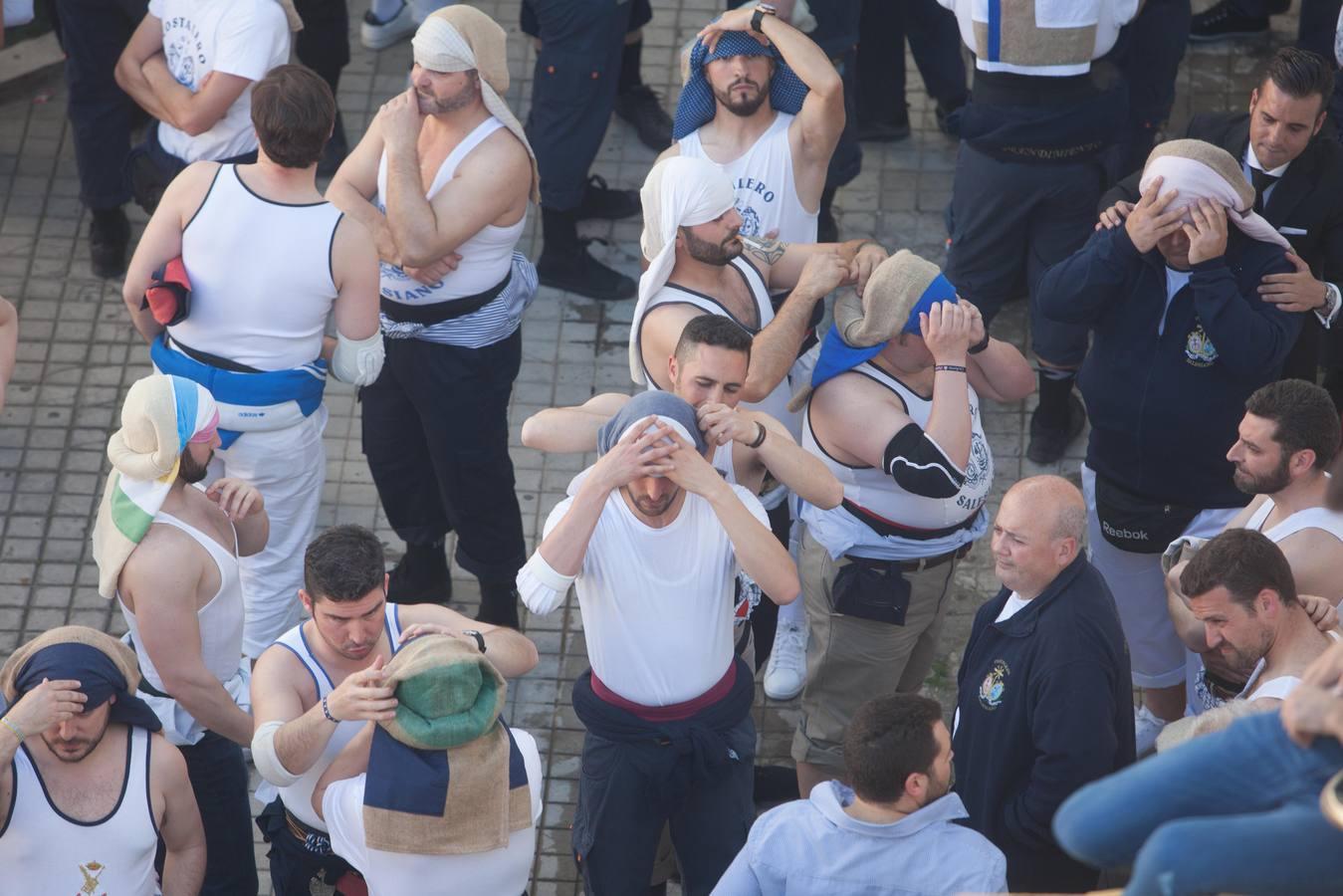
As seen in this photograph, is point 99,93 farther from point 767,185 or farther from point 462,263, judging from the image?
point 767,185

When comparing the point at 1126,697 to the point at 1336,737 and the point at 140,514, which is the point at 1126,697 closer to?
the point at 1336,737

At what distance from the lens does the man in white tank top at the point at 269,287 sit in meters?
4.89

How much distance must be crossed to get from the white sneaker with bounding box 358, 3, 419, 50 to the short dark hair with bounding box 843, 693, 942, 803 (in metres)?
5.72

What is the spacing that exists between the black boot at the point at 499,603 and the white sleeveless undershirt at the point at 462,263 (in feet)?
3.63

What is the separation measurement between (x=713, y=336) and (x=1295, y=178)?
7.42 feet

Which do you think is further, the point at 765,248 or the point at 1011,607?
the point at 765,248

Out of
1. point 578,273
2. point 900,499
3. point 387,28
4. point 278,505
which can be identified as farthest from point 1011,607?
point 387,28

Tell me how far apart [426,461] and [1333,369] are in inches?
146

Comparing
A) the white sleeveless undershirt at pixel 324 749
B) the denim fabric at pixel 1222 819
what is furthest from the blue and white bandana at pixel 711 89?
the denim fabric at pixel 1222 819

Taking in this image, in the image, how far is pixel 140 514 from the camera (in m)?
4.28

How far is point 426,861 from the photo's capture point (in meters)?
3.65

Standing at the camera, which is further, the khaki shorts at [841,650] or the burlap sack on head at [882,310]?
the khaki shorts at [841,650]

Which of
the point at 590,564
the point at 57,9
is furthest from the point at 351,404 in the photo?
the point at 590,564

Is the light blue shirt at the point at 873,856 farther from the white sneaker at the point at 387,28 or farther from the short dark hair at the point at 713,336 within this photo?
the white sneaker at the point at 387,28
